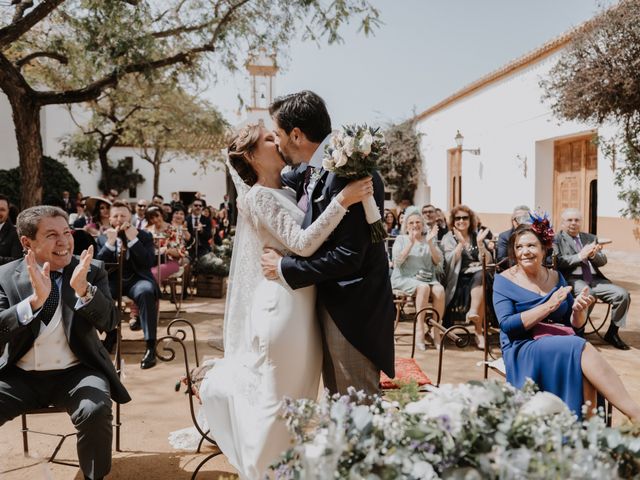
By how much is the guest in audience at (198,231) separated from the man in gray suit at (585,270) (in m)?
6.86

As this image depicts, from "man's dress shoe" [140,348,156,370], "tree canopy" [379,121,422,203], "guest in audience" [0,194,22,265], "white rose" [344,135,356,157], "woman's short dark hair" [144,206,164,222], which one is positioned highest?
"tree canopy" [379,121,422,203]

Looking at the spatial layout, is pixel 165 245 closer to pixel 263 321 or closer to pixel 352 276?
pixel 263 321

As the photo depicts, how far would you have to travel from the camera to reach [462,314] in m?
7.25

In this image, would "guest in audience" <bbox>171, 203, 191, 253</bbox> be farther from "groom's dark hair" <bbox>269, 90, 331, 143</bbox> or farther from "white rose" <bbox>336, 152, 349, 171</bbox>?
"white rose" <bbox>336, 152, 349, 171</bbox>

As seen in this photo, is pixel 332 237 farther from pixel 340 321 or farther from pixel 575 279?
pixel 575 279

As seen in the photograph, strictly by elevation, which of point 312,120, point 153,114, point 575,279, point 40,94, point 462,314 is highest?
point 153,114

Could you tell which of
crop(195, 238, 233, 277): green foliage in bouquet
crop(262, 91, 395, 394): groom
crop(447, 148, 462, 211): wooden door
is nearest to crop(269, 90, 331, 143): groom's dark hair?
crop(262, 91, 395, 394): groom

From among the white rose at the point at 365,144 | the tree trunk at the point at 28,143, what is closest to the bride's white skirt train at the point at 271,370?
the white rose at the point at 365,144

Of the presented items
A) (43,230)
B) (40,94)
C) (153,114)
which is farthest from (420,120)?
(43,230)

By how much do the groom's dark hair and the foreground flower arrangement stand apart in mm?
1353

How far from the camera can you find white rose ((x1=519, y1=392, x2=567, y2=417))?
1456mm

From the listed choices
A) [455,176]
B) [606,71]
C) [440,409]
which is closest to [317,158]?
[440,409]

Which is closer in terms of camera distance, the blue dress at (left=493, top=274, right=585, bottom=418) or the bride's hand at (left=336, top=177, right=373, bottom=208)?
the bride's hand at (left=336, top=177, right=373, bottom=208)

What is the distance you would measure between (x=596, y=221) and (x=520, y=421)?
713 inches
